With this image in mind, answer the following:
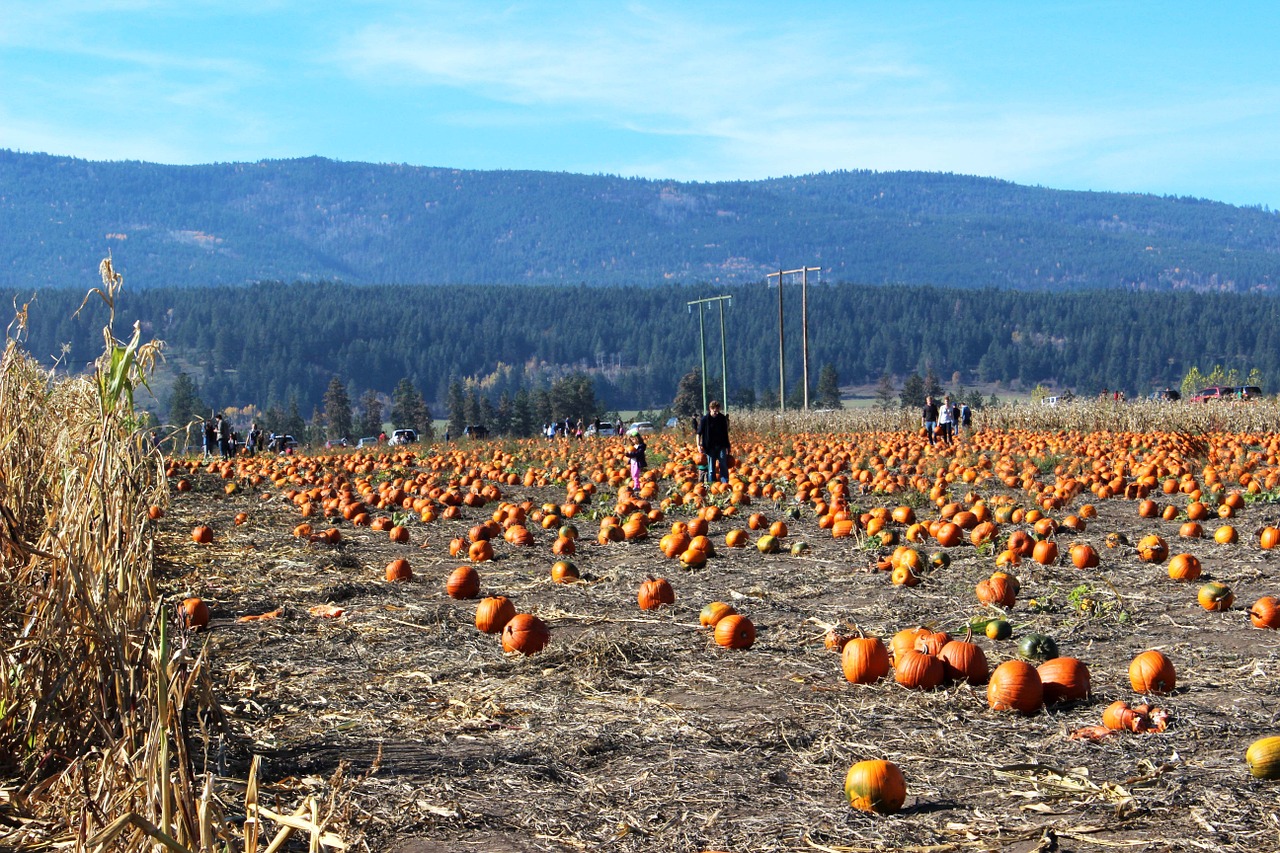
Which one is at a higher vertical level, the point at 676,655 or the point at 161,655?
the point at 161,655

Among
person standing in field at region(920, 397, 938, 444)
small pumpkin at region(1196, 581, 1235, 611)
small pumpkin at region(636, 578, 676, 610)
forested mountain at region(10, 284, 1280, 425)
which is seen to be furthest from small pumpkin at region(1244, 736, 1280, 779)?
forested mountain at region(10, 284, 1280, 425)

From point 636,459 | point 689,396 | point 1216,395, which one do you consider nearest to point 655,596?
point 636,459

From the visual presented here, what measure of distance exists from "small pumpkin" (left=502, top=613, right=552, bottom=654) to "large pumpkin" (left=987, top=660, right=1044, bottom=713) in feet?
8.38

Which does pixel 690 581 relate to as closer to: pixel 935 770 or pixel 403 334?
pixel 935 770

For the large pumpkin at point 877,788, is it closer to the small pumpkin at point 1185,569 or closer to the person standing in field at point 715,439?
the small pumpkin at point 1185,569

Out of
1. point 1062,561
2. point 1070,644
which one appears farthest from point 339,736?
point 1062,561

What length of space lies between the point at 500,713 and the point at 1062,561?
5641 mm

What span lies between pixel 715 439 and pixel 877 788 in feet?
44.5

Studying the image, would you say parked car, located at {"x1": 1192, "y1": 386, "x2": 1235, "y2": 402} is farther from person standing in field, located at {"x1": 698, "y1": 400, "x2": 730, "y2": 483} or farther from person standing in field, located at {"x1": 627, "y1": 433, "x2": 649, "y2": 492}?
person standing in field, located at {"x1": 627, "y1": 433, "x2": 649, "y2": 492}

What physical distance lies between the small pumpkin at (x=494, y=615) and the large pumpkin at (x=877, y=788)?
356 cm

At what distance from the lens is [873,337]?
19325 centimetres

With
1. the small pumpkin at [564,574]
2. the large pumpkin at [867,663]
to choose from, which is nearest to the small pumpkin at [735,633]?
the large pumpkin at [867,663]

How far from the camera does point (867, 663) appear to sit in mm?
5863

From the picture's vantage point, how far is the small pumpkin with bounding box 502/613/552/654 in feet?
22.2
